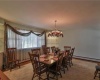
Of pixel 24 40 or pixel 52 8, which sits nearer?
pixel 52 8

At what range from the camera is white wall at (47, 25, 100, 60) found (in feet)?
17.9

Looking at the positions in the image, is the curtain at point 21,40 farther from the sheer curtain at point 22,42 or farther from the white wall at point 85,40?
the white wall at point 85,40

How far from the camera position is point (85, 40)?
232 inches

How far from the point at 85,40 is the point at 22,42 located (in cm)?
454

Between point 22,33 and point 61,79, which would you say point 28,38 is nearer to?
point 22,33

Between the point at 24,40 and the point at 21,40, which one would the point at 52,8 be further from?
the point at 24,40

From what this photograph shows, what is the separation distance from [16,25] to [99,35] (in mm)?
5476

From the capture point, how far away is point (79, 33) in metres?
6.18

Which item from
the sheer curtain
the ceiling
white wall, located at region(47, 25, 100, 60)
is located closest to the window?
the sheer curtain

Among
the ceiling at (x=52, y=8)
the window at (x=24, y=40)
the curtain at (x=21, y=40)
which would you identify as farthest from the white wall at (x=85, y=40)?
the ceiling at (x=52, y=8)

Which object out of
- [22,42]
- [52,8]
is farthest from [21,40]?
[52,8]

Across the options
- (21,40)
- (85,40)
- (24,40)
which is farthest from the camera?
(85,40)

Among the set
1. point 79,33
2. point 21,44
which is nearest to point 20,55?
point 21,44

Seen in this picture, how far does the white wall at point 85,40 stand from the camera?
546 centimetres
